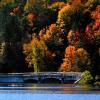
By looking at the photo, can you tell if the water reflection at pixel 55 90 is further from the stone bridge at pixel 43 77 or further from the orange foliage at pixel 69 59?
Answer: the orange foliage at pixel 69 59

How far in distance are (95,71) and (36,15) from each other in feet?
128

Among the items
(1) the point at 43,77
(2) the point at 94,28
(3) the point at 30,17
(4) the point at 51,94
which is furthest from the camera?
(3) the point at 30,17

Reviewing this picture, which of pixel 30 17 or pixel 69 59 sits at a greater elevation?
pixel 30 17

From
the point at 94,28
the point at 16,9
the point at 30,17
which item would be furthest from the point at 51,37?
the point at 16,9

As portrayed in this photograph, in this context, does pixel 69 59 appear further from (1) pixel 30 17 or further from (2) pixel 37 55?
(1) pixel 30 17

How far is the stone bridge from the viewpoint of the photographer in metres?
124

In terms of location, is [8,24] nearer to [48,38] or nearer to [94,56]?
[48,38]

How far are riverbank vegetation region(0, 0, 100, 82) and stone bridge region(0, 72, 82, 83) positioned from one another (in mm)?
3667

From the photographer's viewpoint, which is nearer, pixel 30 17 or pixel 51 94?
pixel 51 94

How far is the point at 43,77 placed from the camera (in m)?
128

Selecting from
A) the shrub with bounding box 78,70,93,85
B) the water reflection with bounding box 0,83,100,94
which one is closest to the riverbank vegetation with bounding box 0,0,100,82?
the shrub with bounding box 78,70,93,85

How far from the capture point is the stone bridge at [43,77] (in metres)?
124

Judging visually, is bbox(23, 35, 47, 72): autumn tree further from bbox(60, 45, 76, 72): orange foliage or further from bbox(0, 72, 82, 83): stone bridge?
bbox(0, 72, 82, 83): stone bridge

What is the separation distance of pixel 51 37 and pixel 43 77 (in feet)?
62.6
